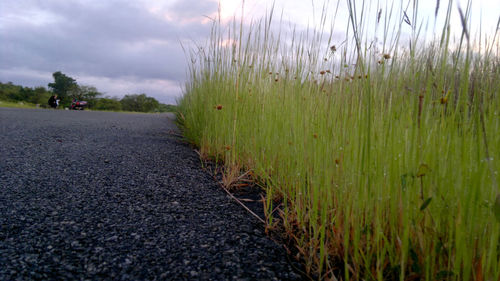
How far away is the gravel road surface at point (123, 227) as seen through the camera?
900 mm

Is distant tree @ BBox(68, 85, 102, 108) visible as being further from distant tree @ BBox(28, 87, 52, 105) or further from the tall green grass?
the tall green grass

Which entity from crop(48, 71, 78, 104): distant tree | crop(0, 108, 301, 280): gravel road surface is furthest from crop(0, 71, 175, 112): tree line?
crop(0, 108, 301, 280): gravel road surface

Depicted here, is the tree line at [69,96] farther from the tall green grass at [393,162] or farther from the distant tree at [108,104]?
the tall green grass at [393,162]

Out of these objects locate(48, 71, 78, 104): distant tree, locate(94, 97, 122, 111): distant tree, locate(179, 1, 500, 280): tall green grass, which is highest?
locate(48, 71, 78, 104): distant tree

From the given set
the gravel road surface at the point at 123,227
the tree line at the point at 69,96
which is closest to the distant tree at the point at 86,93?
the tree line at the point at 69,96

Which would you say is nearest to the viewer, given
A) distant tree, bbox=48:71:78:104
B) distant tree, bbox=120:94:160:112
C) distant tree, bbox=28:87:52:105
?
distant tree, bbox=28:87:52:105

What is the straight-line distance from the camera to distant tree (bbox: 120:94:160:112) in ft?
78.9

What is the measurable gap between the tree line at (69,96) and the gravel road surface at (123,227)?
49.2ft

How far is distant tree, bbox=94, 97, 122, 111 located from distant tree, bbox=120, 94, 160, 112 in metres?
0.48

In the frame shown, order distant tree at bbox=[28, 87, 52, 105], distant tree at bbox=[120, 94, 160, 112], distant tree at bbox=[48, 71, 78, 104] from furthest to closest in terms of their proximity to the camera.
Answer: distant tree at bbox=[120, 94, 160, 112] < distant tree at bbox=[48, 71, 78, 104] < distant tree at bbox=[28, 87, 52, 105]

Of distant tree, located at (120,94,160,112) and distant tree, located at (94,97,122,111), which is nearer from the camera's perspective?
distant tree, located at (94,97,122,111)

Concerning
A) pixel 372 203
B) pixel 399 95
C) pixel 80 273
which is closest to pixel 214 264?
pixel 80 273

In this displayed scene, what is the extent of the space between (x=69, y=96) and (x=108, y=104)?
11.0ft

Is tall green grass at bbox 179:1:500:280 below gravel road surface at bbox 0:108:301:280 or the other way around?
the other way around
